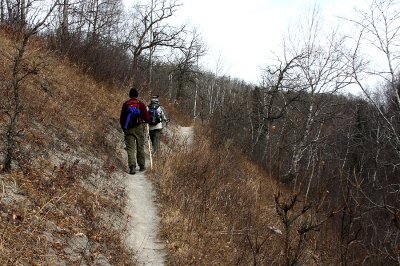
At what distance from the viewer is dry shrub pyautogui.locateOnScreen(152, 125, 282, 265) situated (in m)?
5.97

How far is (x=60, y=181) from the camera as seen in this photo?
20.3 ft

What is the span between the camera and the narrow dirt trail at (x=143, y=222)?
18.5ft

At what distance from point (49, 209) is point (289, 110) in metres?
21.4

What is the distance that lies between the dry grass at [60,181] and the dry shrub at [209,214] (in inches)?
35.6

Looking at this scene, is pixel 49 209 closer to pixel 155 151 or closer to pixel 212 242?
pixel 212 242

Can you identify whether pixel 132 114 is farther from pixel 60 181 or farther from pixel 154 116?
pixel 60 181

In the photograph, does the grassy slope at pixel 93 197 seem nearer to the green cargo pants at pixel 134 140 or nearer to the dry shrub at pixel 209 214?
the dry shrub at pixel 209 214

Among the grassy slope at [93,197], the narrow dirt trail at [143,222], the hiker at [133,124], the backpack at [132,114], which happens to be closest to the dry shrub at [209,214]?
the grassy slope at [93,197]

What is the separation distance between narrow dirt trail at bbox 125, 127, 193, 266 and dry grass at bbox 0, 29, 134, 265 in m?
0.21

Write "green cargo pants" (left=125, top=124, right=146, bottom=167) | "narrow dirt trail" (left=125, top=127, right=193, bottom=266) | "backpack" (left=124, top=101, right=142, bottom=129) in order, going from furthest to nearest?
"green cargo pants" (left=125, top=124, right=146, bottom=167) → "backpack" (left=124, top=101, right=142, bottom=129) → "narrow dirt trail" (left=125, top=127, right=193, bottom=266)

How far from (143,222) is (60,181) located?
1.62 m

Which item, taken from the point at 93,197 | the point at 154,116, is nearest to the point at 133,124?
the point at 154,116

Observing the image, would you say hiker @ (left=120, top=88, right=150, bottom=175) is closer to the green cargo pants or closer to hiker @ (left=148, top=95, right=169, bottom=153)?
the green cargo pants

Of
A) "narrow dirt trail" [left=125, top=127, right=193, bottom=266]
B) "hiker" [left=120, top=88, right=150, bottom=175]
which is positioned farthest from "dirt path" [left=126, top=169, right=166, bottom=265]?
"hiker" [left=120, top=88, right=150, bottom=175]
